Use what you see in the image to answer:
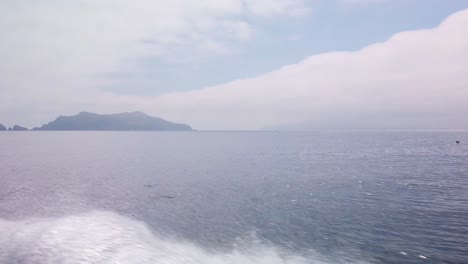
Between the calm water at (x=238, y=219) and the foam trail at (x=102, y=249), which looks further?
the calm water at (x=238, y=219)

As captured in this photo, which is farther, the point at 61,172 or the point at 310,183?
the point at 61,172

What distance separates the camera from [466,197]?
28.9 meters

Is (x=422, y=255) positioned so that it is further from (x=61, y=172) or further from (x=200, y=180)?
(x=61, y=172)

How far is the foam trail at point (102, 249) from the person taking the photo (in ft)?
50.8

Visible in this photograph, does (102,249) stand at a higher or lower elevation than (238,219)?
higher

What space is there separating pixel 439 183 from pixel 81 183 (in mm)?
44679

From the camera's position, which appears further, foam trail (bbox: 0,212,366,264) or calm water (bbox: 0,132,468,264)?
calm water (bbox: 0,132,468,264)


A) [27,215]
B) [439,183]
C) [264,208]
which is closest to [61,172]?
[27,215]

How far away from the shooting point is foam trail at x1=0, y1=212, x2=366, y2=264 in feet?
50.8

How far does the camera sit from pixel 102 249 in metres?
16.5

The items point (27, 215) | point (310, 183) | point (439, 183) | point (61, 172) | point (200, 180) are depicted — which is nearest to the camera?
point (27, 215)

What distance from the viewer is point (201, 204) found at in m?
29.1

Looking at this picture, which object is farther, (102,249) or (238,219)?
(238,219)

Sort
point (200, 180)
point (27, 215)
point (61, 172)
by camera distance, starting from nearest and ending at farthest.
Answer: point (27, 215) < point (200, 180) < point (61, 172)
